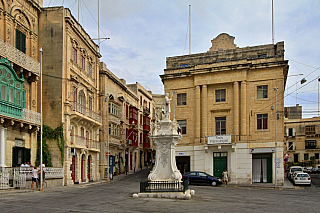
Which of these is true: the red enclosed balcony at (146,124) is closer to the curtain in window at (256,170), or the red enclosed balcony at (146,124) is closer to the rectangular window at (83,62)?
the rectangular window at (83,62)

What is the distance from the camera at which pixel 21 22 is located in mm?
28750

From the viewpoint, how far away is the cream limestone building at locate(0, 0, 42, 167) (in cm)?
2461

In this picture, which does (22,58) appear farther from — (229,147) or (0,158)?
(229,147)

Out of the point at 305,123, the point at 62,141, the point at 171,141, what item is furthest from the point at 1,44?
the point at 305,123

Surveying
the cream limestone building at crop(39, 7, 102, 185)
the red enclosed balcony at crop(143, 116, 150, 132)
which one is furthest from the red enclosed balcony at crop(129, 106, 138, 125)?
the cream limestone building at crop(39, 7, 102, 185)

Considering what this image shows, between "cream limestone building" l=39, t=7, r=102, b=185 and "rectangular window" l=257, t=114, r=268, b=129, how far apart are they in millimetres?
18762

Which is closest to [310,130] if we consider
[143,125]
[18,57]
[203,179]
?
[143,125]

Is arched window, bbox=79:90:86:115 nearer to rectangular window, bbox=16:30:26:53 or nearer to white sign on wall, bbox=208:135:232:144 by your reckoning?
rectangular window, bbox=16:30:26:53

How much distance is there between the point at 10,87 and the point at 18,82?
4.10 feet

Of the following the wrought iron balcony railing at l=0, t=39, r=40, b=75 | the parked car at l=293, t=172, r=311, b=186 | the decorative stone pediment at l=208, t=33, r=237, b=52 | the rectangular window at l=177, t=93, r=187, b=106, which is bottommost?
the parked car at l=293, t=172, r=311, b=186

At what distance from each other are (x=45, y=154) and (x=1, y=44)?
10933 millimetres

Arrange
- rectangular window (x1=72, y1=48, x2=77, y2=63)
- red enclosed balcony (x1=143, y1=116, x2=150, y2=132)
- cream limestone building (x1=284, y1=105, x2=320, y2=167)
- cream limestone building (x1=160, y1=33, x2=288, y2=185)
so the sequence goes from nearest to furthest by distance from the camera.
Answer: rectangular window (x1=72, y1=48, x2=77, y2=63) < cream limestone building (x1=160, y1=33, x2=288, y2=185) < red enclosed balcony (x1=143, y1=116, x2=150, y2=132) < cream limestone building (x1=284, y1=105, x2=320, y2=167)

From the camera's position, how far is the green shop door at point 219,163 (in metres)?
37.6

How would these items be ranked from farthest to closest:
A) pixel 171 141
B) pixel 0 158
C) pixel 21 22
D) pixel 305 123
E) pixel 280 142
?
1. pixel 305 123
2. pixel 280 142
3. pixel 21 22
4. pixel 0 158
5. pixel 171 141
